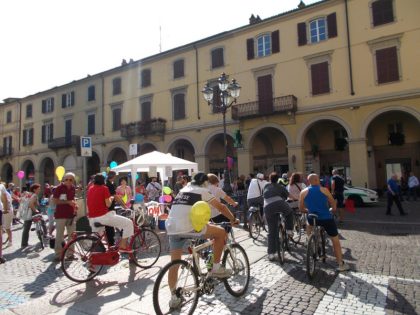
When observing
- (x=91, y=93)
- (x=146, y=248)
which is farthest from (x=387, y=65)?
(x=91, y=93)

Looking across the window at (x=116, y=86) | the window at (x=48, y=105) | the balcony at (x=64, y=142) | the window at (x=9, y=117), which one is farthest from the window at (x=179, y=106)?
the window at (x=9, y=117)

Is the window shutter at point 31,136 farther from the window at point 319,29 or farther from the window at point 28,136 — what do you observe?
the window at point 319,29

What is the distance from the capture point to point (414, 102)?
18.0 m

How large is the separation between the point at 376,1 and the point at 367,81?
4.43 metres

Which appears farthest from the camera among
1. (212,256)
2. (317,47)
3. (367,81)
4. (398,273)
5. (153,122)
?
(153,122)

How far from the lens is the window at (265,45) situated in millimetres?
22312

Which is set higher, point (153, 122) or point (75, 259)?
point (153, 122)

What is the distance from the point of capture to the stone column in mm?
19141

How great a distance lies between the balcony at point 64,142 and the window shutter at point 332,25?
2347cm

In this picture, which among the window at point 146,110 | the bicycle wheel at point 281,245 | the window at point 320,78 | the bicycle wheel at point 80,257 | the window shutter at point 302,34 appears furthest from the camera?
the window at point 146,110

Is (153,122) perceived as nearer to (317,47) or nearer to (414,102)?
(317,47)

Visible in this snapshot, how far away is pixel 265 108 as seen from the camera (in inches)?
866

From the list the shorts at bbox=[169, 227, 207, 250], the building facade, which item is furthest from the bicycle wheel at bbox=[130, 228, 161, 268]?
the building facade

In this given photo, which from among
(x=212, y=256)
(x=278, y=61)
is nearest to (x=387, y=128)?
(x=278, y=61)
